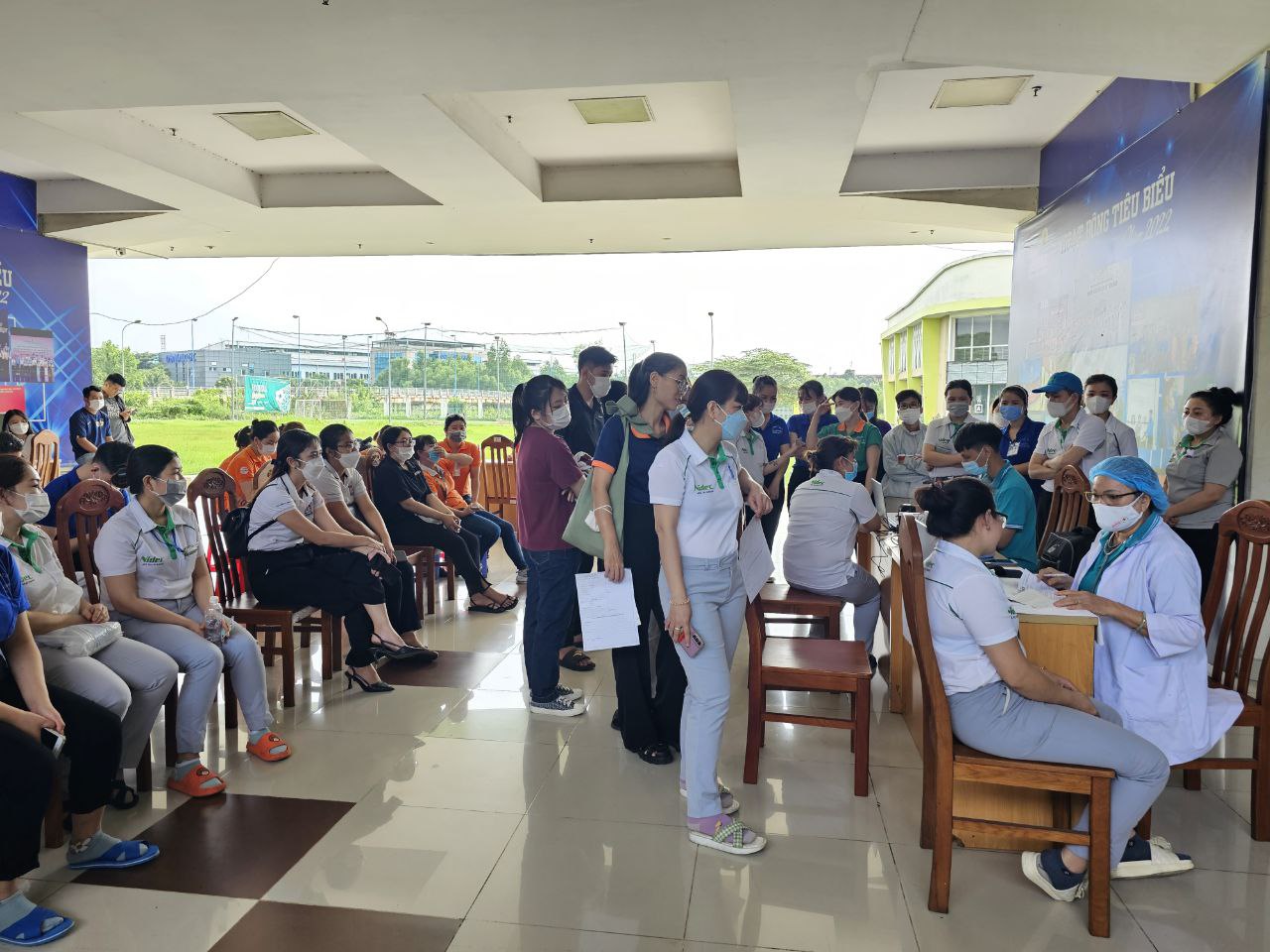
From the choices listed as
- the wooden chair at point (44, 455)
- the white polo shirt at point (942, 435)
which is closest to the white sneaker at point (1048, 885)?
the white polo shirt at point (942, 435)

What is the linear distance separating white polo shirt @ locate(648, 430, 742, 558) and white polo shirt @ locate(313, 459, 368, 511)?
2068 mm

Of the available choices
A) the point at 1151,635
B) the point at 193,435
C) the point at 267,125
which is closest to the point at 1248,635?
the point at 1151,635

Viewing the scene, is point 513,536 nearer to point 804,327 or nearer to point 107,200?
point 107,200

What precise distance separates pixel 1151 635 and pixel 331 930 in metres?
2.14

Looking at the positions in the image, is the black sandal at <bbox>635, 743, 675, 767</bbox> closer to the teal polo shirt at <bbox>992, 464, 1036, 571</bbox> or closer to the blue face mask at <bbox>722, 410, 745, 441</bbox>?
the blue face mask at <bbox>722, 410, 745, 441</bbox>

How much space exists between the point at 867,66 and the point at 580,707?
11.8 ft

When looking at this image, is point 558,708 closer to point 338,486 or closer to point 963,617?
point 338,486

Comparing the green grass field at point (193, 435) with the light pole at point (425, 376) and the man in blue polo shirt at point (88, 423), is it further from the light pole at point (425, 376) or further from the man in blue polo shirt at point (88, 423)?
the man in blue polo shirt at point (88, 423)

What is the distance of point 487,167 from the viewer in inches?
267

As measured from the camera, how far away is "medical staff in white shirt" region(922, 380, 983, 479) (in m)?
5.34

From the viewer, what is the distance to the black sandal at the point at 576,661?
13.0 ft

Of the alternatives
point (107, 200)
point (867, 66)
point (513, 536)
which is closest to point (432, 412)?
point (107, 200)

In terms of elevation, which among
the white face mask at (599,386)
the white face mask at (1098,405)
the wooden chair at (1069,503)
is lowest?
the wooden chair at (1069,503)

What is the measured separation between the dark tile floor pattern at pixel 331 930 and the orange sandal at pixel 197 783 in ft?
2.20
